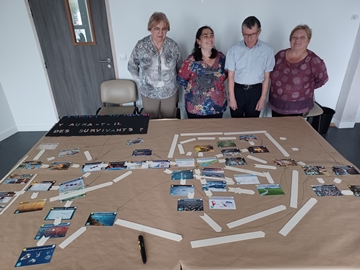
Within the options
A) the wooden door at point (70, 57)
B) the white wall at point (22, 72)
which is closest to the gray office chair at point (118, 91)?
the wooden door at point (70, 57)

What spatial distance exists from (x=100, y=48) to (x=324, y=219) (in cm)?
297

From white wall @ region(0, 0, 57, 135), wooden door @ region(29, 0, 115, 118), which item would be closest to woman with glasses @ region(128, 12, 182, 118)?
wooden door @ region(29, 0, 115, 118)

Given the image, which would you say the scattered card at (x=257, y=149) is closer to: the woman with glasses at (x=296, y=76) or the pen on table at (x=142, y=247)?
the pen on table at (x=142, y=247)

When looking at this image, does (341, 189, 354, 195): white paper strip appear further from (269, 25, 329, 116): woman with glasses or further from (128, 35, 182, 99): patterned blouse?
(128, 35, 182, 99): patterned blouse

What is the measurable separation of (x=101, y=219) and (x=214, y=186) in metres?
0.56

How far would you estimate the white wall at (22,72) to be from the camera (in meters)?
2.96

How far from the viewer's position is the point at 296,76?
225 cm

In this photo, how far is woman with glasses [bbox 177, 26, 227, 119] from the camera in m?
2.21

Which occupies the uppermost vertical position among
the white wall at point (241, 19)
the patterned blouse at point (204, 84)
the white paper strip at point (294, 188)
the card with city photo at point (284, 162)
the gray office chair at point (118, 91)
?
the white wall at point (241, 19)

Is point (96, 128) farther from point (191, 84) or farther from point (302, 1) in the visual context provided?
point (302, 1)

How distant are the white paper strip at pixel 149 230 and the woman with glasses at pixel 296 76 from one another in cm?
192

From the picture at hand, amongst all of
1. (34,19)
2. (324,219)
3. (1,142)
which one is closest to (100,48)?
(34,19)

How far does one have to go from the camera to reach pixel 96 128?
1916mm

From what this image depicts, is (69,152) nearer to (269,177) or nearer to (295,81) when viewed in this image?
(269,177)
